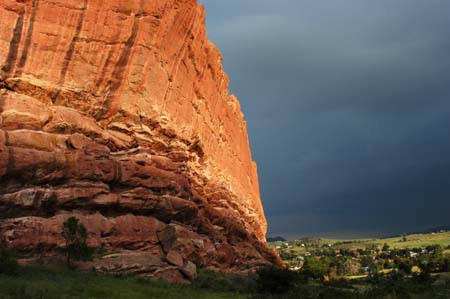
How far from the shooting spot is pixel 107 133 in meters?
42.8

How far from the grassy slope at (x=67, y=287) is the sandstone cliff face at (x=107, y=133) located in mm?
4930

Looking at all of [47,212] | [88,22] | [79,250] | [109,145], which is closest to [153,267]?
[79,250]

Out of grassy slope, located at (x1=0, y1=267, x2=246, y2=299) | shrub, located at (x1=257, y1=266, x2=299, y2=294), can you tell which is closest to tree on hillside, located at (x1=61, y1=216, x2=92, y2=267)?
grassy slope, located at (x1=0, y1=267, x2=246, y2=299)

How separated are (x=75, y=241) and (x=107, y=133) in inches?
539

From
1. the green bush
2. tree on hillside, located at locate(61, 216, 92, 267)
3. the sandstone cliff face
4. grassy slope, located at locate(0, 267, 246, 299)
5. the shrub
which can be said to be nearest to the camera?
grassy slope, located at locate(0, 267, 246, 299)

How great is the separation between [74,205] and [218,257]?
823 inches

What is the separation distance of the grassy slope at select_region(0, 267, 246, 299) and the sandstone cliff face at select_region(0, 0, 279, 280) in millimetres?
4930

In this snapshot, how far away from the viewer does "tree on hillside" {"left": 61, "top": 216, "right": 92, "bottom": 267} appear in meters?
31.2

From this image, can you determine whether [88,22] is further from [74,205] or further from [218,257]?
[218,257]

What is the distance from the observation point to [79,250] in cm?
3112

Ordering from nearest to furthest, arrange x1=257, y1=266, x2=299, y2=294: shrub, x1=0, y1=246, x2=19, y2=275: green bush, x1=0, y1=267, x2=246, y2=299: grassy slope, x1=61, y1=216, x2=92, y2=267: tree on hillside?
x1=0, y1=267, x2=246, y2=299: grassy slope, x1=0, y1=246, x2=19, y2=275: green bush, x1=61, y1=216, x2=92, y2=267: tree on hillside, x1=257, y1=266, x2=299, y2=294: shrub

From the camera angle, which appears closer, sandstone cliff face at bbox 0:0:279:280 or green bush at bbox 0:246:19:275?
green bush at bbox 0:246:19:275

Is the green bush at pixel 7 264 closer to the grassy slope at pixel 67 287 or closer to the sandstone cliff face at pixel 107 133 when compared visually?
the grassy slope at pixel 67 287

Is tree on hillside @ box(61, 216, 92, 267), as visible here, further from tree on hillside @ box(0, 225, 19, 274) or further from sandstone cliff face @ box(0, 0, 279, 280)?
tree on hillside @ box(0, 225, 19, 274)
